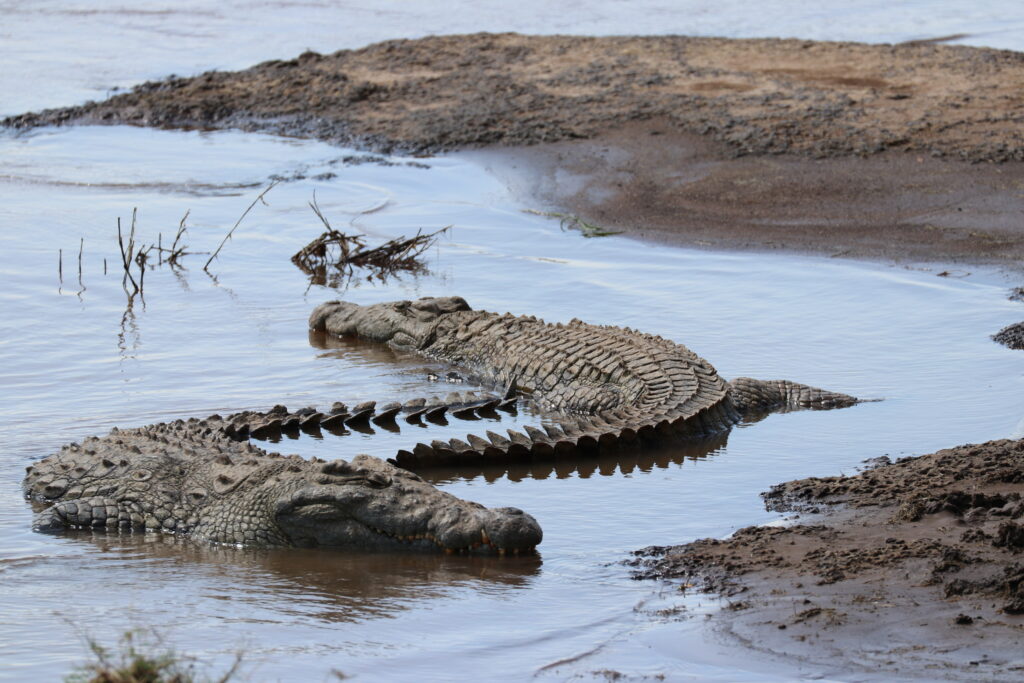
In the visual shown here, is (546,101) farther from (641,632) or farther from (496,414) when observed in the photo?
(641,632)

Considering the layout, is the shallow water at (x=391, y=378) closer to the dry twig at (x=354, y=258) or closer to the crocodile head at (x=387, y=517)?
the crocodile head at (x=387, y=517)

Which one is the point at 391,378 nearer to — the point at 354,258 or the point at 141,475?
the point at 141,475

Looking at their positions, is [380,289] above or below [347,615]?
above

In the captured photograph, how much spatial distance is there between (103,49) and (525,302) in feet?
55.6

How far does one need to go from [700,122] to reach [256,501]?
10.8 m

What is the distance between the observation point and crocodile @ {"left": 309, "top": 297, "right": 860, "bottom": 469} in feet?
23.7

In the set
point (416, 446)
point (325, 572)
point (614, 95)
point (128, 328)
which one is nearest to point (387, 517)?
point (325, 572)

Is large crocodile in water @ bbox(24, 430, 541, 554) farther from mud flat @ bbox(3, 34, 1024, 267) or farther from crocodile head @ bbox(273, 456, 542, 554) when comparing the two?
mud flat @ bbox(3, 34, 1024, 267)

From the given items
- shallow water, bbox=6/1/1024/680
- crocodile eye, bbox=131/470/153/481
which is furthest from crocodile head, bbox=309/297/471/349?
crocodile eye, bbox=131/470/153/481

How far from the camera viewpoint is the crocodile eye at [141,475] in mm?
6183

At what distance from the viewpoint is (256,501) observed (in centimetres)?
595

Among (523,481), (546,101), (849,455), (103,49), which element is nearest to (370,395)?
(523,481)

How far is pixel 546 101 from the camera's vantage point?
17.2 metres

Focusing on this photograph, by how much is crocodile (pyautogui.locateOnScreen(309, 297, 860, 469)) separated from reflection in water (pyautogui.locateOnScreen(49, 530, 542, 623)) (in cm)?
124
